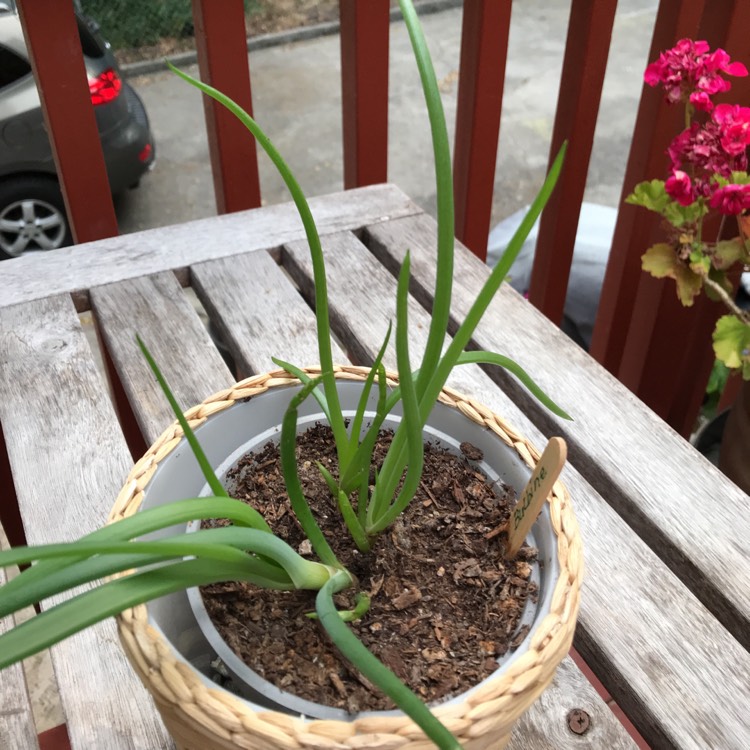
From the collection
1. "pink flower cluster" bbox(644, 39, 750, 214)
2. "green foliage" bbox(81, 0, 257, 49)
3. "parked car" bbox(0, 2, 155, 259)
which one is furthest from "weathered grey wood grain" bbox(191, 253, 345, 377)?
"green foliage" bbox(81, 0, 257, 49)

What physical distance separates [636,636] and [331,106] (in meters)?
3.66

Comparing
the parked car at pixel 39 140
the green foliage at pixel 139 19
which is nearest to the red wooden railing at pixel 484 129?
the parked car at pixel 39 140

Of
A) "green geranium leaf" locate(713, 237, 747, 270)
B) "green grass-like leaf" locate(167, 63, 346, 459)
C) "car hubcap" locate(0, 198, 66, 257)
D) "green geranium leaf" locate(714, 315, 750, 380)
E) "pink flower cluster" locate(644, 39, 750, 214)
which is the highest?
"green grass-like leaf" locate(167, 63, 346, 459)

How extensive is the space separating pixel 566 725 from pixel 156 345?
534 mm

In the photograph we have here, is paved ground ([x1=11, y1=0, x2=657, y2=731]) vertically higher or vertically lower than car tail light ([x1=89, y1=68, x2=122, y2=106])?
lower

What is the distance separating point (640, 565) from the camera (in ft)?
2.02

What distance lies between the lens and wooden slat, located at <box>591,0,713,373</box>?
1143mm

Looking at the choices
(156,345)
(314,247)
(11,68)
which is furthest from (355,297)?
(11,68)

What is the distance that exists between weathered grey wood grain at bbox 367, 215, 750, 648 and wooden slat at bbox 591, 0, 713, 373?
50 cm

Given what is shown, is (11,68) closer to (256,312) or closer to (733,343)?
(256,312)

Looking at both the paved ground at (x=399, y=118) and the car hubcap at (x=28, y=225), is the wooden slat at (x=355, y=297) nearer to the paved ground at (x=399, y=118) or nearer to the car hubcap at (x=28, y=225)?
the car hubcap at (x=28, y=225)

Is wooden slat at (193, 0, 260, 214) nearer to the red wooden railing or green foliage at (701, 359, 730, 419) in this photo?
the red wooden railing

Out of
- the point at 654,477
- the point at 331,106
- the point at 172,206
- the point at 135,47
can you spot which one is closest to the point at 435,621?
the point at 654,477

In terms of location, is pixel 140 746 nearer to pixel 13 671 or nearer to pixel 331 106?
pixel 13 671
